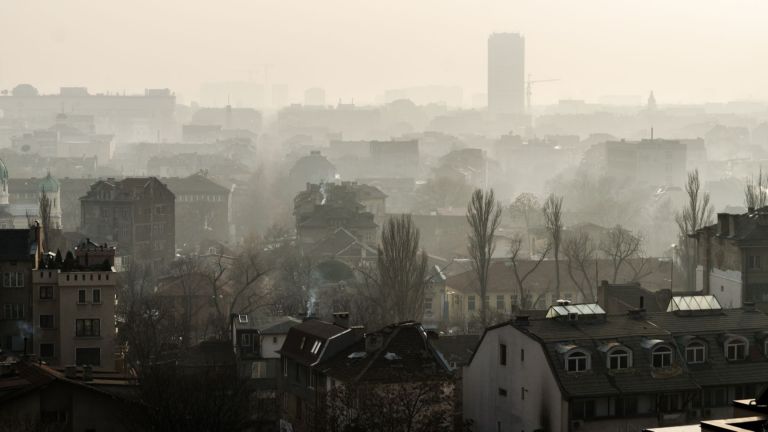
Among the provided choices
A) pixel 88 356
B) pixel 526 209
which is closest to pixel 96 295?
pixel 88 356

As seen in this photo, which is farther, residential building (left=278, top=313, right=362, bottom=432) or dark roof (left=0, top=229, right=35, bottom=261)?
dark roof (left=0, top=229, right=35, bottom=261)

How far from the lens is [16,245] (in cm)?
3325

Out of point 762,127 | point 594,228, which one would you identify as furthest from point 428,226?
point 762,127

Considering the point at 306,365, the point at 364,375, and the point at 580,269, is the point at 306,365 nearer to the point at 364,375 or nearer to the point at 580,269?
the point at 364,375

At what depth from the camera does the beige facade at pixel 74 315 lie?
105 feet

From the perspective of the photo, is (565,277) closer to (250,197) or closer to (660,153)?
(250,197)

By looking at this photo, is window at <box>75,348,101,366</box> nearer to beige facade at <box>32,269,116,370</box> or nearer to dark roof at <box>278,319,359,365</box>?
beige facade at <box>32,269,116,370</box>

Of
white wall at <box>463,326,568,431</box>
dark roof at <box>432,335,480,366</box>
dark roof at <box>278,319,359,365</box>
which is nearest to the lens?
white wall at <box>463,326,568,431</box>

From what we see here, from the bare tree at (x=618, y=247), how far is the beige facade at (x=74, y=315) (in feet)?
61.9

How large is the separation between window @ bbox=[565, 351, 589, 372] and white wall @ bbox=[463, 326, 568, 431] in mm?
312

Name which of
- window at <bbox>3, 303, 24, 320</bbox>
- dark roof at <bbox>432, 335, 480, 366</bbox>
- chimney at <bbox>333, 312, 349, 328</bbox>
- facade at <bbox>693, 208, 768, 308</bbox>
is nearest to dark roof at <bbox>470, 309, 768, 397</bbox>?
chimney at <bbox>333, 312, 349, 328</bbox>

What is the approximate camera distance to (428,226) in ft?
243

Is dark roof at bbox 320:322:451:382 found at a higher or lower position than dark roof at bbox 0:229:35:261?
lower

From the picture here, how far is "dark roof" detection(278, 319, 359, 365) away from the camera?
26484 millimetres
